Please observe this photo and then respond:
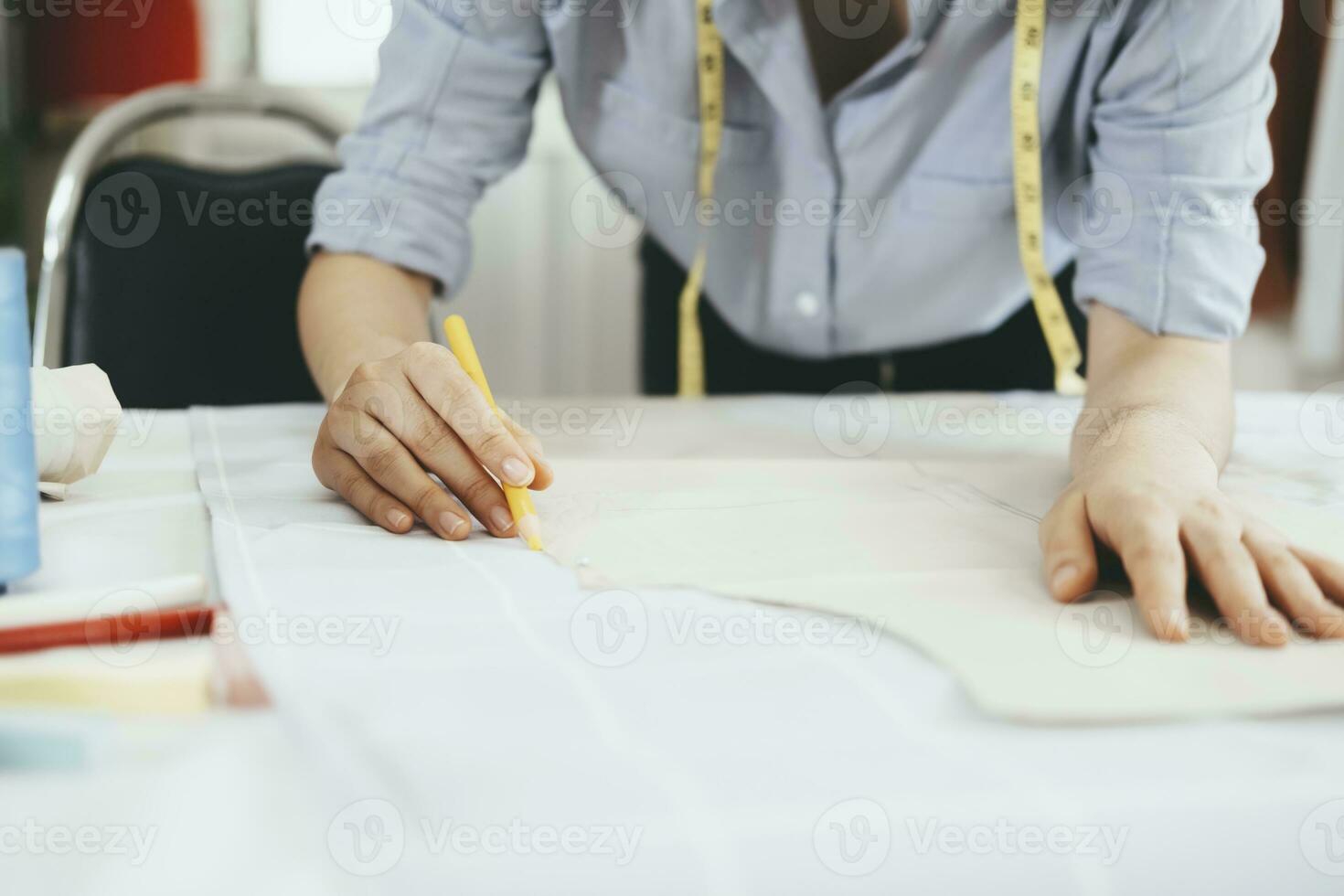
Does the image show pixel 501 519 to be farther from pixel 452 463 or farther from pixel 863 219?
pixel 863 219

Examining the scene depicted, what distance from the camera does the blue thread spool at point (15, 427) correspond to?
1.34ft

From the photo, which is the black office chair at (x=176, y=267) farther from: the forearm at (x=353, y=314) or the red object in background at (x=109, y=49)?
the red object in background at (x=109, y=49)

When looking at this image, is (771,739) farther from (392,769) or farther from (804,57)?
(804,57)

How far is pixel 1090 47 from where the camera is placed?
91cm

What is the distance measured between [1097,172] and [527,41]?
1.62 feet

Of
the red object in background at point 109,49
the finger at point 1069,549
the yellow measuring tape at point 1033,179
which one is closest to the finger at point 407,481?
the finger at point 1069,549

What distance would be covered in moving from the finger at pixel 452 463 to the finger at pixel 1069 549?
0.25 m

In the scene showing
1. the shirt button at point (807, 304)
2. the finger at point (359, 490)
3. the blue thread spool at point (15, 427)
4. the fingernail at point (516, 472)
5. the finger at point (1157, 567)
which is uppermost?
the blue thread spool at point (15, 427)

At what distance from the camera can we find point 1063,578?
1.56 ft

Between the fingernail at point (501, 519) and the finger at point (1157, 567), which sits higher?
the finger at point (1157, 567)

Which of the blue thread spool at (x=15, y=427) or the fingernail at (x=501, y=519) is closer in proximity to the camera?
the blue thread spool at (x=15, y=427)

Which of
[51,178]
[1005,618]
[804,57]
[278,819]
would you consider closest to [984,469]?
[1005,618]

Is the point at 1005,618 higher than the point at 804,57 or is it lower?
lower

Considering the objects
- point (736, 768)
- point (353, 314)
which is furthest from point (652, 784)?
point (353, 314)
